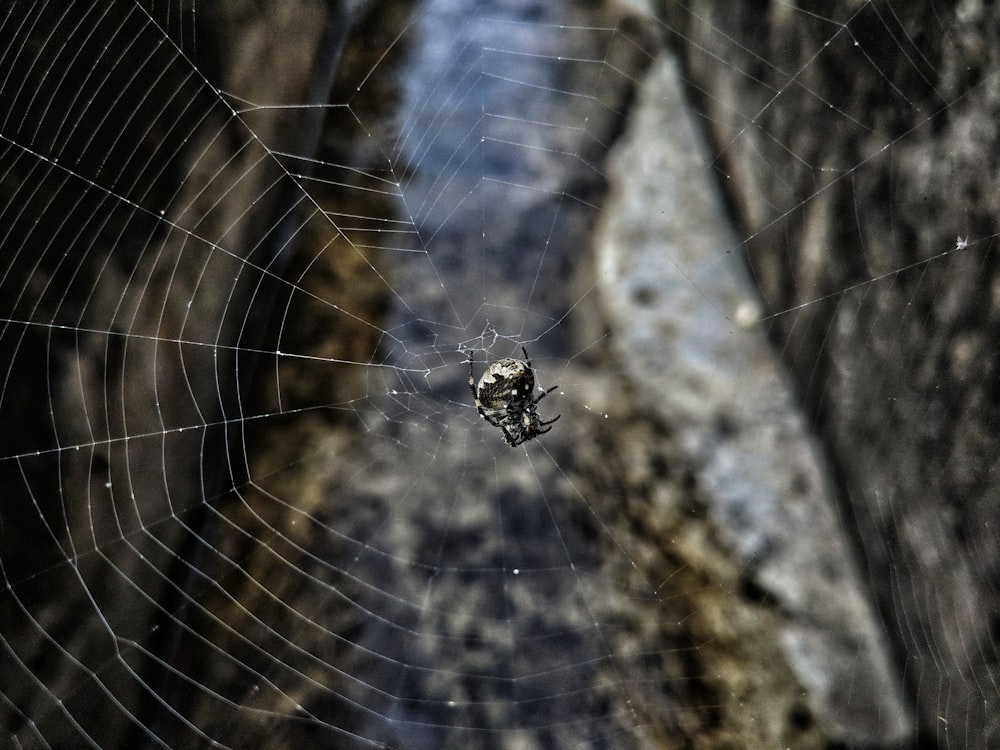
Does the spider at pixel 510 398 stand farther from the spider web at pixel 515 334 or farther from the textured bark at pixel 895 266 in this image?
the textured bark at pixel 895 266

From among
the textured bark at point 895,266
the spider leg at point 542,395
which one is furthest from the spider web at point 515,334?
the spider leg at point 542,395

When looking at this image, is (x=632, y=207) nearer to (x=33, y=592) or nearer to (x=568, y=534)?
(x=568, y=534)

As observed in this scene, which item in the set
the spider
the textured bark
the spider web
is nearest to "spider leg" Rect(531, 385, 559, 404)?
the spider

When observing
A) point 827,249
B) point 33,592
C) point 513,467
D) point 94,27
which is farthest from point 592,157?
point 33,592

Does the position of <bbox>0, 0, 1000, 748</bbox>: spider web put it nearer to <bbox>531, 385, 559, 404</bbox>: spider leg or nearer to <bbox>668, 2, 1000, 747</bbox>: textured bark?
<bbox>668, 2, 1000, 747</bbox>: textured bark

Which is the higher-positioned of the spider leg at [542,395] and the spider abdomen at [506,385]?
the spider abdomen at [506,385]

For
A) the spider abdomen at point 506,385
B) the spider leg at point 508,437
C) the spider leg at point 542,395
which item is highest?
the spider abdomen at point 506,385
